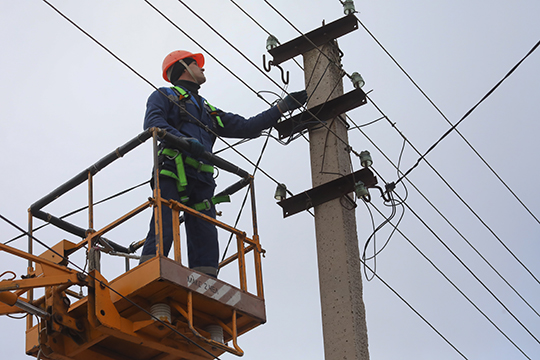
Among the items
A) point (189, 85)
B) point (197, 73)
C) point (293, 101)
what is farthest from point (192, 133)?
point (293, 101)

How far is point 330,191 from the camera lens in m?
8.95

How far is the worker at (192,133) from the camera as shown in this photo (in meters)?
8.55

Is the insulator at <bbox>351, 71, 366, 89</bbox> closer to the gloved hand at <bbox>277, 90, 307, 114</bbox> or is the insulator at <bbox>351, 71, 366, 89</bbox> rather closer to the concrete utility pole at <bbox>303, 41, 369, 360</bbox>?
the concrete utility pole at <bbox>303, 41, 369, 360</bbox>

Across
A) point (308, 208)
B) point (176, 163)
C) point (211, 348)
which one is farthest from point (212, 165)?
point (211, 348)

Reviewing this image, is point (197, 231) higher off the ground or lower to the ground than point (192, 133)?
lower

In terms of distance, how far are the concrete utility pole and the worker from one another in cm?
36

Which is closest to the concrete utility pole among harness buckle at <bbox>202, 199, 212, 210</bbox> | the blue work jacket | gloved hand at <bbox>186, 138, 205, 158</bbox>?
the blue work jacket

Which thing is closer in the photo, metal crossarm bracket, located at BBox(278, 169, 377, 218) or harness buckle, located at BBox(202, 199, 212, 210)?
harness buckle, located at BBox(202, 199, 212, 210)

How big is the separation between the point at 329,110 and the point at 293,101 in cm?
51

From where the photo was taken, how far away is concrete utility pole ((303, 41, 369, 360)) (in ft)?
26.5

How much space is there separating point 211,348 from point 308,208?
173cm

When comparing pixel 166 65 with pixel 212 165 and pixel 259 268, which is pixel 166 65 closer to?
pixel 212 165

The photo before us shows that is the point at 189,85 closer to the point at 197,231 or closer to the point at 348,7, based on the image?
the point at 197,231

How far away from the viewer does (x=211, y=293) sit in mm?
7914
